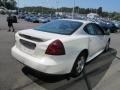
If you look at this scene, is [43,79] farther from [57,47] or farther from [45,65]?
[57,47]

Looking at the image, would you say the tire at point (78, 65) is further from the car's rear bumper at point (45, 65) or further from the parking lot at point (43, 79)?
the car's rear bumper at point (45, 65)

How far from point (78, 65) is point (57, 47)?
121 centimetres

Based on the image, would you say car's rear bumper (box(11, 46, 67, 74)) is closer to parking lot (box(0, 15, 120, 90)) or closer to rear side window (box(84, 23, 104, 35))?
parking lot (box(0, 15, 120, 90))

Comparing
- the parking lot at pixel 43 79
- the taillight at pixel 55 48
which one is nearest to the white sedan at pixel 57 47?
the taillight at pixel 55 48

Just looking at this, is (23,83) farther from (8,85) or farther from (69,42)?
(69,42)

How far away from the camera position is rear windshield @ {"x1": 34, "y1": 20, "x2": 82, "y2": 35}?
248 inches

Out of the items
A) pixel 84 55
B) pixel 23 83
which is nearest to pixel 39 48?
pixel 23 83

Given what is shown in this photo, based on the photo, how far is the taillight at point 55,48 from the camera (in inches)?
209

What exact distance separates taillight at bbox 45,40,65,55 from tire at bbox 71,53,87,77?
81 centimetres

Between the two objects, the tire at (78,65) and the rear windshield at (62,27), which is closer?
the tire at (78,65)

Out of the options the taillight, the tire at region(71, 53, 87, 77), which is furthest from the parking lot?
the taillight

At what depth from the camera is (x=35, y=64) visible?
5387mm

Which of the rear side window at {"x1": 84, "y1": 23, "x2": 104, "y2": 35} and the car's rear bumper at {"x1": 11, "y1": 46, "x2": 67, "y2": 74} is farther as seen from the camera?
the rear side window at {"x1": 84, "y1": 23, "x2": 104, "y2": 35}

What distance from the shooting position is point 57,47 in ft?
17.6
